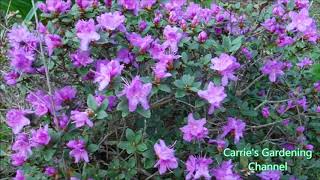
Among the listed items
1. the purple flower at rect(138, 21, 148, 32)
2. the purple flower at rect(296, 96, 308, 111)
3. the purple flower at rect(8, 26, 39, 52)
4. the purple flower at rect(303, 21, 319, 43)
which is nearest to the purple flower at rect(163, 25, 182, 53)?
the purple flower at rect(138, 21, 148, 32)

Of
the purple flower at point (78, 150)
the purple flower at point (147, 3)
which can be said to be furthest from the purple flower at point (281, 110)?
the purple flower at point (78, 150)

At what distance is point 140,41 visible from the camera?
167 centimetres

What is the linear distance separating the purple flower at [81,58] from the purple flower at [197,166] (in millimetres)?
475

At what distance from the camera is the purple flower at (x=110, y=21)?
5.32ft

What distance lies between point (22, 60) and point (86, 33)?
9.5 inches

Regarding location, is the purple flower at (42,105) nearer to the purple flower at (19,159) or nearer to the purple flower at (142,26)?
the purple flower at (19,159)

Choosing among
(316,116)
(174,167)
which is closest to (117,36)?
(174,167)

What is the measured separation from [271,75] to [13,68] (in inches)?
38.7

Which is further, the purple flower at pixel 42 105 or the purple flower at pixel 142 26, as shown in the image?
the purple flower at pixel 142 26

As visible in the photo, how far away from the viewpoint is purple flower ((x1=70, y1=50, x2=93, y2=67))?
5.36ft

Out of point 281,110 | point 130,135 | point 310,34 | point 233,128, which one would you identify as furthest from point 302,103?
point 130,135

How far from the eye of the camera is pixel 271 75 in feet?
6.33

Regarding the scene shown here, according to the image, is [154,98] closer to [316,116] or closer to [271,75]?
[271,75]

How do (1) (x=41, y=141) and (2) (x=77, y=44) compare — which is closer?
(1) (x=41, y=141)
